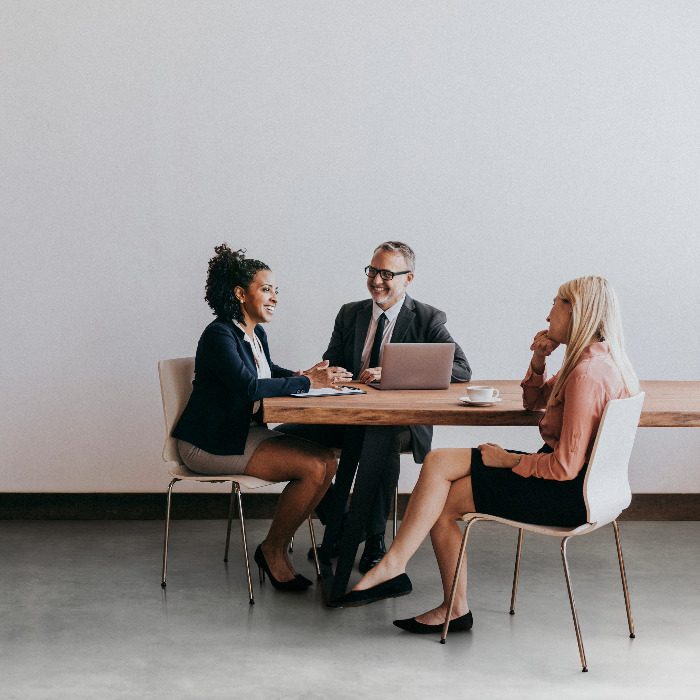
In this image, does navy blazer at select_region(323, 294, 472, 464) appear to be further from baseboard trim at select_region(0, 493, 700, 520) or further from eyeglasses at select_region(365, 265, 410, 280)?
baseboard trim at select_region(0, 493, 700, 520)

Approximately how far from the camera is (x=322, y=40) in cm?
429

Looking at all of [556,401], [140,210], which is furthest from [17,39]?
[556,401]

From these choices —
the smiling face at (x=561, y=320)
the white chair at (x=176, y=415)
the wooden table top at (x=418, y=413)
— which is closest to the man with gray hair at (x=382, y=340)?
the white chair at (x=176, y=415)

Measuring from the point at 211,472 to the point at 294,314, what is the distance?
4.42ft

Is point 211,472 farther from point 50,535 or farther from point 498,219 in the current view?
point 498,219

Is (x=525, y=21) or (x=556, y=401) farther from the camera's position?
(x=525, y=21)

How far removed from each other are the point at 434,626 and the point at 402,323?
1418mm

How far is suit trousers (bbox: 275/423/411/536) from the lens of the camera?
3.06 meters

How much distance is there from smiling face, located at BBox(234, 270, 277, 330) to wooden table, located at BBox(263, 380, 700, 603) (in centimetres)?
61

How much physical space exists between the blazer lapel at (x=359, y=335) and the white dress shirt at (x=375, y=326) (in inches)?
0.6

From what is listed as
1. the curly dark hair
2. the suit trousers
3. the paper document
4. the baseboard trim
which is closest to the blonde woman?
the suit trousers

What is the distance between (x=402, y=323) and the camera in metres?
3.77

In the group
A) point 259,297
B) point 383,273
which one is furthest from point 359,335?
point 259,297

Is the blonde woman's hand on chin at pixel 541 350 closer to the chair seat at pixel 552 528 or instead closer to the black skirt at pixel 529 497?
the black skirt at pixel 529 497
